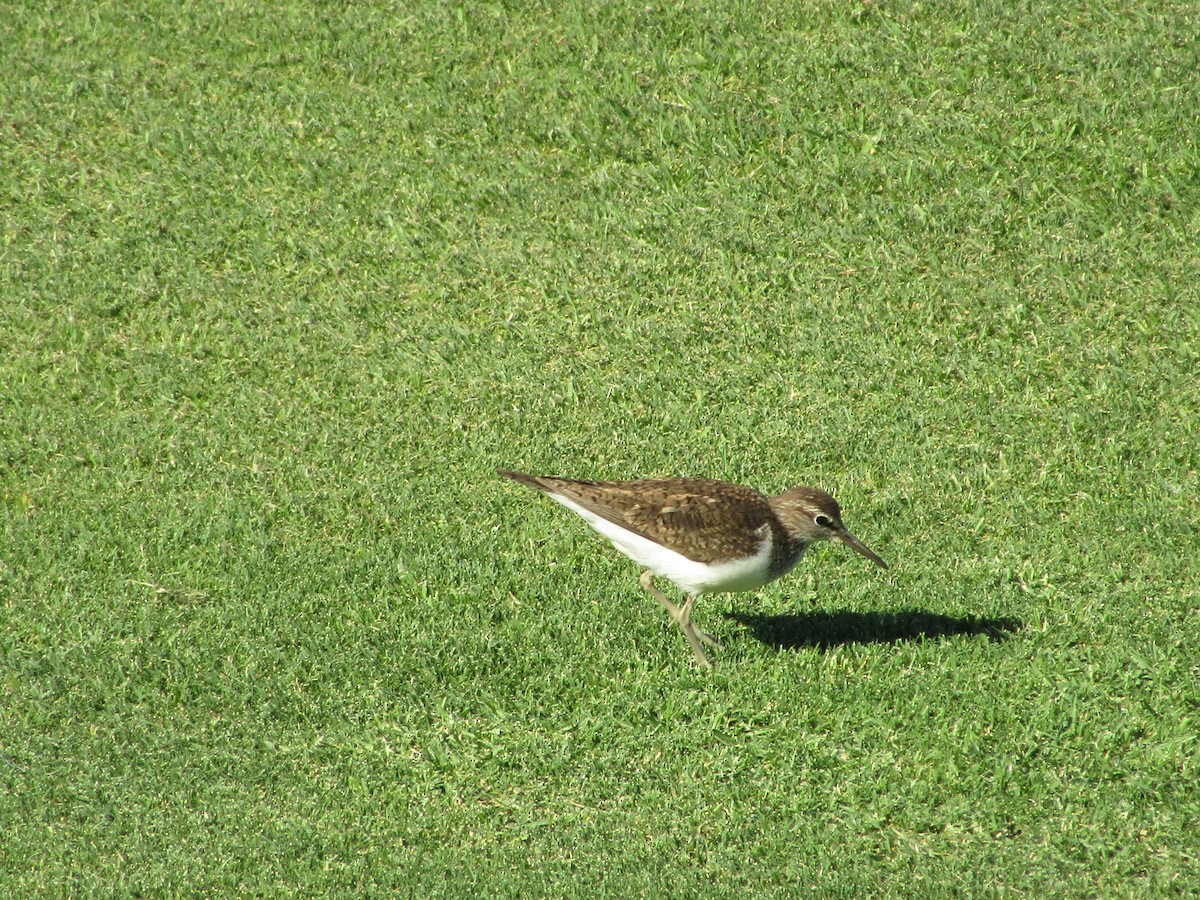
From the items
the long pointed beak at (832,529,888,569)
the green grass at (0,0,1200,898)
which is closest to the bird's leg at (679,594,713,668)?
the green grass at (0,0,1200,898)

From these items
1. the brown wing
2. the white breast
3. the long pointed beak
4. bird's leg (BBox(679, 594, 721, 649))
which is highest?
the brown wing

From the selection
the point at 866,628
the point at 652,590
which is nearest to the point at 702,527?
the point at 652,590

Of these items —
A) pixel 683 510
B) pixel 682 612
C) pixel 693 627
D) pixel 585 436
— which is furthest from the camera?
pixel 585 436

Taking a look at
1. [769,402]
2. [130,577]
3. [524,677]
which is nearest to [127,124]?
[130,577]

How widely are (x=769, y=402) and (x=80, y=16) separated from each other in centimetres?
910

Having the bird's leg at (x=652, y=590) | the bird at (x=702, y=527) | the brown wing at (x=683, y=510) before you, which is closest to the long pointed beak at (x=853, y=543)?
the bird at (x=702, y=527)

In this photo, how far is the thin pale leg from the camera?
8828mm

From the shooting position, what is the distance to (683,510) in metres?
8.63

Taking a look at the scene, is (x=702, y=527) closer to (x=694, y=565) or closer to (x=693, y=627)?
(x=694, y=565)

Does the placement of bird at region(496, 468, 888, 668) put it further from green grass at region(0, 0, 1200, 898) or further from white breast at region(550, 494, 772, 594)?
green grass at region(0, 0, 1200, 898)

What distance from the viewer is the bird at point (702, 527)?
846cm

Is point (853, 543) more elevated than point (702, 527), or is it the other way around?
point (702, 527)

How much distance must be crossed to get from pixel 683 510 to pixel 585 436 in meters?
2.41

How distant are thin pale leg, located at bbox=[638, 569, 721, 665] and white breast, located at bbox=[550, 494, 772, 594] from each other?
0.56ft
